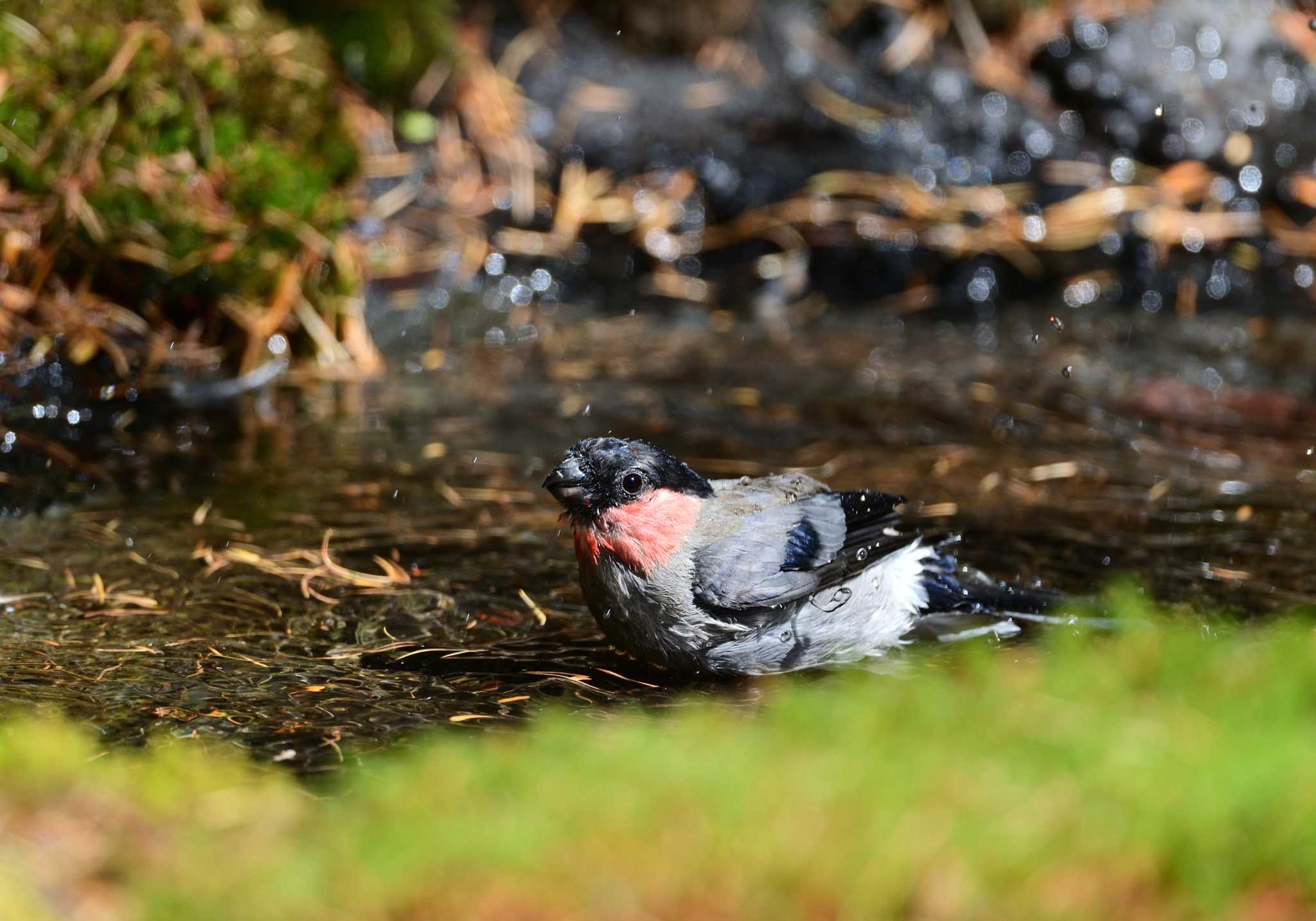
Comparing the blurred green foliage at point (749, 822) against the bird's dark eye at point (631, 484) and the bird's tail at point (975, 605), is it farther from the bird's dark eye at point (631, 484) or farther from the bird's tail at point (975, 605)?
the bird's tail at point (975, 605)

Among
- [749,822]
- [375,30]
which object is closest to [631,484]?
[749,822]

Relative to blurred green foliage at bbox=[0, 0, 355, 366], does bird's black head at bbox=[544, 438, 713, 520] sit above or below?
below

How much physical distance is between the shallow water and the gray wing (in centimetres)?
31

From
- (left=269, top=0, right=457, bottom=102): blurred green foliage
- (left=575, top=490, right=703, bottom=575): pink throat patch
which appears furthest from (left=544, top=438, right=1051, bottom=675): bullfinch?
(left=269, top=0, right=457, bottom=102): blurred green foliage

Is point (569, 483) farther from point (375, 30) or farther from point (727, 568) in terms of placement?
point (375, 30)

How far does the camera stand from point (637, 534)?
15.0 ft

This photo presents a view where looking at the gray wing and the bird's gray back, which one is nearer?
the gray wing

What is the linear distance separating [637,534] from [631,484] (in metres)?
0.16

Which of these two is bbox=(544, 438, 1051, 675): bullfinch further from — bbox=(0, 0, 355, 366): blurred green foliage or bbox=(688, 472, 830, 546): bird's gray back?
bbox=(0, 0, 355, 366): blurred green foliage

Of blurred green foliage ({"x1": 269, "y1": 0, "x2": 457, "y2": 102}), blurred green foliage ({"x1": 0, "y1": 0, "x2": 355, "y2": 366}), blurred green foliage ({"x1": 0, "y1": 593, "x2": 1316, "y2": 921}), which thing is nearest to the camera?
blurred green foliage ({"x1": 0, "y1": 593, "x2": 1316, "y2": 921})

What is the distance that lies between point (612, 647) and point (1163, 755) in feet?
7.38

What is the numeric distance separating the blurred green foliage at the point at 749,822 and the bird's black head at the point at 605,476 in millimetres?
1430

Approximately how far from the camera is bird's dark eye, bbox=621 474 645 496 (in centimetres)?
462

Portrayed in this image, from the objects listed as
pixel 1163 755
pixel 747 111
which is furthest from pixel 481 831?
pixel 747 111
